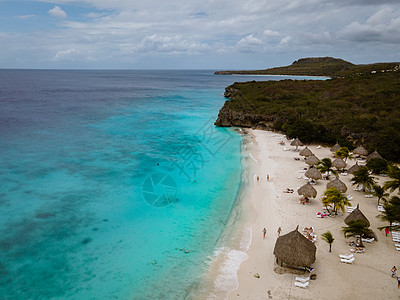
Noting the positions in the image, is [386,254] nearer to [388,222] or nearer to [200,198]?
[388,222]

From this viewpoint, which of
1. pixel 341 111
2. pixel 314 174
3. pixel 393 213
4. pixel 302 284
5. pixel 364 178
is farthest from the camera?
pixel 341 111

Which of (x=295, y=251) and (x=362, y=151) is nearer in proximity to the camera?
(x=295, y=251)

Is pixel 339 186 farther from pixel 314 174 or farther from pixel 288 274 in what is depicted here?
pixel 288 274

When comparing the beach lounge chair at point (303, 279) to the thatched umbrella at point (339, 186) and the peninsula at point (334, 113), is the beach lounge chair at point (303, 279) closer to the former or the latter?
the thatched umbrella at point (339, 186)

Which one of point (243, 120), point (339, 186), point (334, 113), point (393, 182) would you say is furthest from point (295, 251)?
point (243, 120)

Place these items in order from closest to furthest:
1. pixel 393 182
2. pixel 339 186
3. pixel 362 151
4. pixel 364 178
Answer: pixel 393 182 < pixel 339 186 < pixel 364 178 < pixel 362 151

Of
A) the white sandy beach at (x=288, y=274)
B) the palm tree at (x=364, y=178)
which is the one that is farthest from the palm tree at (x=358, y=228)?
the palm tree at (x=364, y=178)

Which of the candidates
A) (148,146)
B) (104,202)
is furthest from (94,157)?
(104,202)
